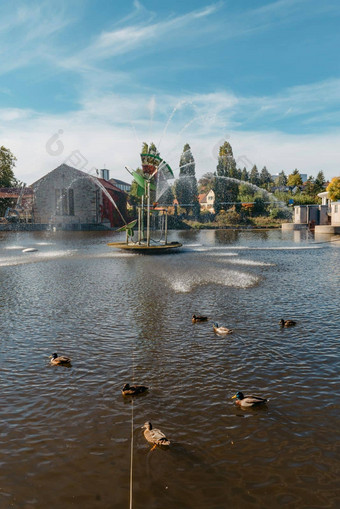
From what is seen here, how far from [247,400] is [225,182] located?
137m

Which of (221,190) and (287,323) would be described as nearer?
(287,323)

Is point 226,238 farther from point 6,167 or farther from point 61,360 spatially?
point 6,167

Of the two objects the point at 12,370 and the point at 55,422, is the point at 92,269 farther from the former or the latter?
the point at 55,422

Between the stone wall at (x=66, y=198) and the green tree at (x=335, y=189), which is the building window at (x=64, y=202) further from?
the green tree at (x=335, y=189)

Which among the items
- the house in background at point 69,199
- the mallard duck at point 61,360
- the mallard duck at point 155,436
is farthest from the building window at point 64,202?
the mallard duck at point 155,436

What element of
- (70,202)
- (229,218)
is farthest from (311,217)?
(70,202)

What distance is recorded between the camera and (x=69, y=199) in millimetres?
110750

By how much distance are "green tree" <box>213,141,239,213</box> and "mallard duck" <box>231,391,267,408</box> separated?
434 ft

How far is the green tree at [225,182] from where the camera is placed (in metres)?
142

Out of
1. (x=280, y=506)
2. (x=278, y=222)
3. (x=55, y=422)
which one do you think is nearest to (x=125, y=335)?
(x=55, y=422)

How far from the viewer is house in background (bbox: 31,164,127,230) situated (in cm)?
10894

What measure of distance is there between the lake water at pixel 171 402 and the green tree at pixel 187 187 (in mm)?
117993

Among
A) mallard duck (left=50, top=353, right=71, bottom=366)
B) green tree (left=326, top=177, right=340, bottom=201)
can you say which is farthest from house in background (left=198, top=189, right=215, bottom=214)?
mallard duck (left=50, top=353, right=71, bottom=366)

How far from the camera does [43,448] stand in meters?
8.54
